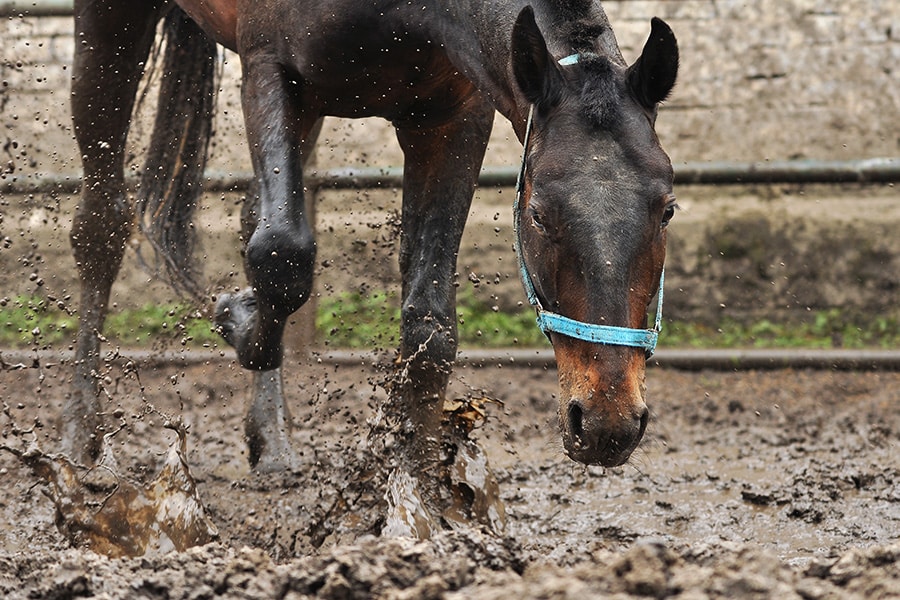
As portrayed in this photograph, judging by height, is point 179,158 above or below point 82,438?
above

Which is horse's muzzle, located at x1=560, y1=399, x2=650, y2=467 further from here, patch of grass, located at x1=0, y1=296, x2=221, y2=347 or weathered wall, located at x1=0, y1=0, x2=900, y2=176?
weathered wall, located at x1=0, y1=0, x2=900, y2=176

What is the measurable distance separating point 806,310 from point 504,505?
3.62 m

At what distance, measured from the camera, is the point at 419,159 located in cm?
381

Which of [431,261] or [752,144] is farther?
[752,144]

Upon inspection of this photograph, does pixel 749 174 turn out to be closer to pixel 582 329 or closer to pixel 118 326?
pixel 118 326

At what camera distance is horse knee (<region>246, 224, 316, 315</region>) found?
3.23 meters

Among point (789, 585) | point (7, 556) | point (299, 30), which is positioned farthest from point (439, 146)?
point (789, 585)

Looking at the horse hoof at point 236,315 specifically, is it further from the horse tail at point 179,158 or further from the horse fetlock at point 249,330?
the horse tail at point 179,158

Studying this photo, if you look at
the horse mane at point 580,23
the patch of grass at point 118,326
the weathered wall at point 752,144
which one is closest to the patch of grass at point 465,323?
the weathered wall at point 752,144

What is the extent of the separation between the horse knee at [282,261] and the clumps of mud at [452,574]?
1.08m

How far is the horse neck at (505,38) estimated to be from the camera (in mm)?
2814

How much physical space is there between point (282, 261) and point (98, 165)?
5.24 ft

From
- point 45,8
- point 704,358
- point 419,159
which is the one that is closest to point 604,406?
point 419,159

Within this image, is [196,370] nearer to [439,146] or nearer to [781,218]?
[439,146]
